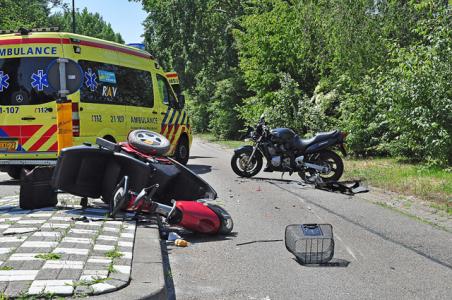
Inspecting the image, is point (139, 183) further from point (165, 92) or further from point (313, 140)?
point (165, 92)

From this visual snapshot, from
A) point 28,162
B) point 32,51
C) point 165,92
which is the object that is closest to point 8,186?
point 28,162

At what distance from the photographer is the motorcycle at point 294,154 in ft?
38.8

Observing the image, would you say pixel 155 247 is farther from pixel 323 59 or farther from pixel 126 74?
pixel 323 59

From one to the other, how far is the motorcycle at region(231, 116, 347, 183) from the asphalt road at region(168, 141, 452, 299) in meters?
2.82

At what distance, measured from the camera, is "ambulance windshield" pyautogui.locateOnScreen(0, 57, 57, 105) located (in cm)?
1076

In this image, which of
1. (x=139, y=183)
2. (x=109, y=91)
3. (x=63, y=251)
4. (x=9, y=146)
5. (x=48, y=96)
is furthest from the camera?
(x=109, y=91)

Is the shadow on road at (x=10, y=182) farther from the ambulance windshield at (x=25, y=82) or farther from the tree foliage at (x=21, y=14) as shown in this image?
the tree foliage at (x=21, y=14)

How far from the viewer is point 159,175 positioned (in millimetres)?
7109

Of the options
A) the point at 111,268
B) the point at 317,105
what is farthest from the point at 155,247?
the point at 317,105

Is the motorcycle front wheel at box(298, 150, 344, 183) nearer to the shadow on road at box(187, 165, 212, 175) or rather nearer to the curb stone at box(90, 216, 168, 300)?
the shadow on road at box(187, 165, 212, 175)

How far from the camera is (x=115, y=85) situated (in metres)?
12.4

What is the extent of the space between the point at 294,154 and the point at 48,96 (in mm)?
5183

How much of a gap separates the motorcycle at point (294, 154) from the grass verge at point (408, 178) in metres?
0.76

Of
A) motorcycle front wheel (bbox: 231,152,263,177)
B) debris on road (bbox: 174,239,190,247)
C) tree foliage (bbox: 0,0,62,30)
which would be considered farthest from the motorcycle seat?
tree foliage (bbox: 0,0,62,30)
